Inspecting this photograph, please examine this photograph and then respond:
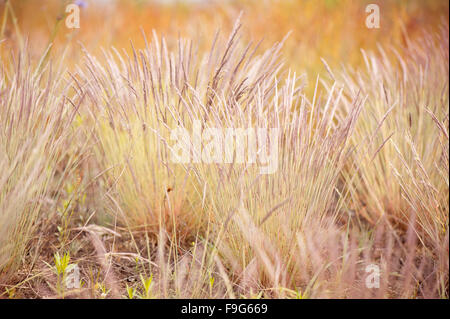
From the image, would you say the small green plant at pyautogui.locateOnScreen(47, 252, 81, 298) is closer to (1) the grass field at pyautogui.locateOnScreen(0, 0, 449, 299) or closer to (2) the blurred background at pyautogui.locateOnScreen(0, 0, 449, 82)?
(1) the grass field at pyautogui.locateOnScreen(0, 0, 449, 299)

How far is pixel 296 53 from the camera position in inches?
105

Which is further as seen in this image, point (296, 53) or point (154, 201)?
point (296, 53)

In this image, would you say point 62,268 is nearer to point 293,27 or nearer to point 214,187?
point 214,187

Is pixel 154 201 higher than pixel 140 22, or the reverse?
pixel 140 22

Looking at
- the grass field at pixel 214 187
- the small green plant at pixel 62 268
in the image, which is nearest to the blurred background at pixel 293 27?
the grass field at pixel 214 187

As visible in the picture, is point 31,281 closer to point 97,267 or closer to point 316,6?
point 97,267

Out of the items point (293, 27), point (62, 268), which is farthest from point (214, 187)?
point (293, 27)

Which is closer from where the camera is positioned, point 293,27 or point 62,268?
point 62,268

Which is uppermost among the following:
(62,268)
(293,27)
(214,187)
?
(293,27)

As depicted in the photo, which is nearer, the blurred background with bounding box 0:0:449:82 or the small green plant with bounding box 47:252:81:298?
the small green plant with bounding box 47:252:81:298

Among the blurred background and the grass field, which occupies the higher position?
the blurred background

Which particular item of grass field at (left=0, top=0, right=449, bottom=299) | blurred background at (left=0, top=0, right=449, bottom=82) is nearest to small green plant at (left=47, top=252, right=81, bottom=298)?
grass field at (left=0, top=0, right=449, bottom=299)

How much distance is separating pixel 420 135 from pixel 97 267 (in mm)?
1299
